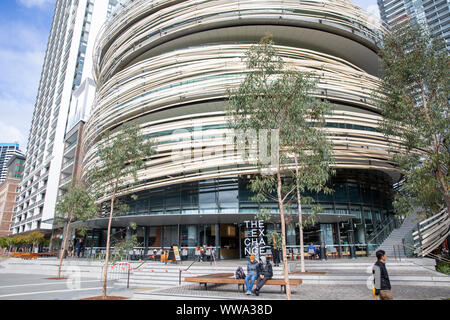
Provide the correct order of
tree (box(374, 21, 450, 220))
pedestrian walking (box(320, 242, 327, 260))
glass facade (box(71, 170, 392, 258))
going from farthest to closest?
glass facade (box(71, 170, 392, 258)) < pedestrian walking (box(320, 242, 327, 260)) < tree (box(374, 21, 450, 220))

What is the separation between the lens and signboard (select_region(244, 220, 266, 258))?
21217 millimetres

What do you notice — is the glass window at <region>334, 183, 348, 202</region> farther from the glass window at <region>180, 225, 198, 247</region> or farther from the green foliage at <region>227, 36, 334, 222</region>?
the green foliage at <region>227, 36, 334, 222</region>

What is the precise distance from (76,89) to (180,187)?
121 feet

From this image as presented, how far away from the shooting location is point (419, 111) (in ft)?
39.6

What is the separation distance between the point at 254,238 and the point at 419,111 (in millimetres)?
13981

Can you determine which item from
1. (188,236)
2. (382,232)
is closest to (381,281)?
(188,236)

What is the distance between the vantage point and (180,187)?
73.3 feet

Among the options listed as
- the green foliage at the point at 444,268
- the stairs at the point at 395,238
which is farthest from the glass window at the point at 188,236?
the green foliage at the point at 444,268

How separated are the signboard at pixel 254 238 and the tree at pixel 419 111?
11.0 meters

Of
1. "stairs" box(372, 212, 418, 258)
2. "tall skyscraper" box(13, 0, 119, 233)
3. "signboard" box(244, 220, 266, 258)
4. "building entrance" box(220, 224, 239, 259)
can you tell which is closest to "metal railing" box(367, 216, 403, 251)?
"stairs" box(372, 212, 418, 258)

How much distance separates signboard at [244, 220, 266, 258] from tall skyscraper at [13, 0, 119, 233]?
112 feet

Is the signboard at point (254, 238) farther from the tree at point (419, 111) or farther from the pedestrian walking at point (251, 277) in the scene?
the pedestrian walking at point (251, 277)

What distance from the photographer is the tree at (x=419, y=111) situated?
35.9ft

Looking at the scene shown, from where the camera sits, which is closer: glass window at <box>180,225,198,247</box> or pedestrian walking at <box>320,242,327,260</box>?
pedestrian walking at <box>320,242,327,260</box>
